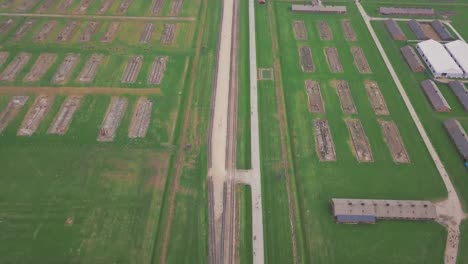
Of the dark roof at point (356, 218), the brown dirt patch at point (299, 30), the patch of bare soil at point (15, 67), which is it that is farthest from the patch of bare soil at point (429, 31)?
the patch of bare soil at point (15, 67)

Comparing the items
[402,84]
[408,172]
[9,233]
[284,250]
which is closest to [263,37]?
[402,84]

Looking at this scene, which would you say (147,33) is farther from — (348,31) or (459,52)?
(459,52)

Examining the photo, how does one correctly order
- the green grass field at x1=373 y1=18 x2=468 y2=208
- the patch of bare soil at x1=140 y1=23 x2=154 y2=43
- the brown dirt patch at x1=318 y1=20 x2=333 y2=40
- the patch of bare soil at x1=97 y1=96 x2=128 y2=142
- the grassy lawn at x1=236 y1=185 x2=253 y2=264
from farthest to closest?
the brown dirt patch at x1=318 y1=20 x2=333 y2=40, the patch of bare soil at x1=140 y1=23 x2=154 y2=43, the patch of bare soil at x1=97 y1=96 x2=128 y2=142, the green grass field at x1=373 y1=18 x2=468 y2=208, the grassy lawn at x1=236 y1=185 x2=253 y2=264

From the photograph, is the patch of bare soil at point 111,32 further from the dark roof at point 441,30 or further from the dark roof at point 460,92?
the dark roof at point 441,30

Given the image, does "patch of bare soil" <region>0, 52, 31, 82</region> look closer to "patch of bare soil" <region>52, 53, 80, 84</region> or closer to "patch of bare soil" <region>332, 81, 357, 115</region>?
"patch of bare soil" <region>52, 53, 80, 84</region>

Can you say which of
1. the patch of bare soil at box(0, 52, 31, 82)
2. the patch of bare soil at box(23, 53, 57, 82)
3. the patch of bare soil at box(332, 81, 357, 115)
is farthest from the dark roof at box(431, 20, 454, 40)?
the patch of bare soil at box(0, 52, 31, 82)
